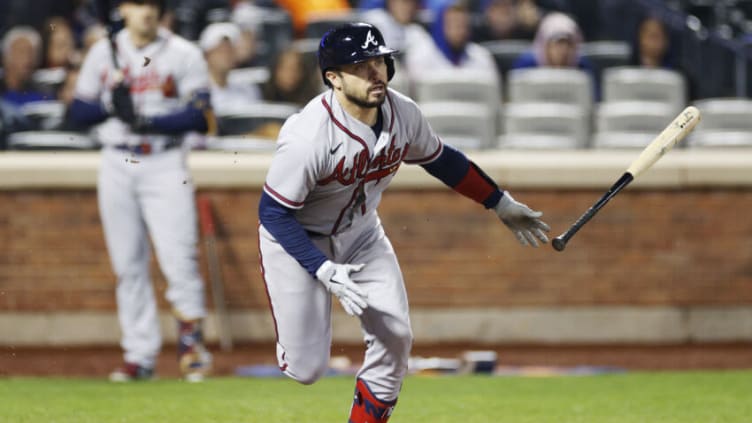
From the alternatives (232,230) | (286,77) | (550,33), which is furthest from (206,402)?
(550,33)

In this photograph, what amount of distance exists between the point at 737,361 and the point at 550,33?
315 cm

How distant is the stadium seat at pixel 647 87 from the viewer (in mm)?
11594

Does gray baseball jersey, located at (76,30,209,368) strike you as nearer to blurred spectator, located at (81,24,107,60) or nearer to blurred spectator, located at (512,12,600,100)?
blurred spectator, located at (81,24,107,60)

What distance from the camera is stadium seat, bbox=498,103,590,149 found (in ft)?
37.3

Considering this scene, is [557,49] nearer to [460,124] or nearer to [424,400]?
[460,124]

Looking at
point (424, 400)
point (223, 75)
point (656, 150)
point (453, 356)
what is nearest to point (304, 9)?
point (223, 75)

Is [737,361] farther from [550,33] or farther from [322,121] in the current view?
[322,121]

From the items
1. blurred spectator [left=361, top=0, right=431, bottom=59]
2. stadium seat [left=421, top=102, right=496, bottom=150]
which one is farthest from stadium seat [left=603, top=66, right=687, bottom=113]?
blurred spectator [left=361, top=0, right=431, bottom=59]

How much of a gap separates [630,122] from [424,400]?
4061mm

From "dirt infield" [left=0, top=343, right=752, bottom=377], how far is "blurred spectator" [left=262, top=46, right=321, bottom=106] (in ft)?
6.42

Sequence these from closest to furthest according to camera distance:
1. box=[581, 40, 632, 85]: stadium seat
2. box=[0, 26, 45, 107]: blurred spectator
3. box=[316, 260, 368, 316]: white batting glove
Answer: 1. box=[316, 260, 368, 316]: white batting glove
2. box=[0, 26, 45, 107]: blurred spectator
3. box=[581, 40, 632, 85]: stadium seat

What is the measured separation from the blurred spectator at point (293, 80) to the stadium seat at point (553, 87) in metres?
A: 1.63

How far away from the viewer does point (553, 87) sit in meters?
11.5

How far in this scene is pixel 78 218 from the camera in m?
11.1
